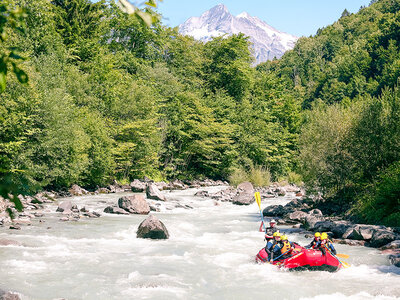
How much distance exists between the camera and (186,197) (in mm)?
25719

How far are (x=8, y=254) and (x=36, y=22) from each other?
23.7 metres

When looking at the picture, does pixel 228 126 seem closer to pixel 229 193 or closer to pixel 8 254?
pixel 229 193

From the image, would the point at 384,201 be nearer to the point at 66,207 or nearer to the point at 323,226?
the point at 323,226

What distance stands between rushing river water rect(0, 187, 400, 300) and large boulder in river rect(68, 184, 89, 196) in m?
9.05

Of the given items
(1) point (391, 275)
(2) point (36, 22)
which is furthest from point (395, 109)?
(2) point (36, 22)

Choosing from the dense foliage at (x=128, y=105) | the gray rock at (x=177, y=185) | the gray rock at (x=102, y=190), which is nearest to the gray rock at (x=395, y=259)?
the dense foliage at (x=128, y=105)

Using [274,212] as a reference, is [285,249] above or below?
above

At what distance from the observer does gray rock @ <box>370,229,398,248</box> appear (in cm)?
1239

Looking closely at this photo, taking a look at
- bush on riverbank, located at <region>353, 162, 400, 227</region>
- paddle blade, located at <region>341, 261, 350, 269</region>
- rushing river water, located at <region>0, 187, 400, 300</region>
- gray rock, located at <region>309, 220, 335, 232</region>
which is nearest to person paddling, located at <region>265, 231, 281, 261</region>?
rushing river water, located at <region>0, 187, 400, 300</region>

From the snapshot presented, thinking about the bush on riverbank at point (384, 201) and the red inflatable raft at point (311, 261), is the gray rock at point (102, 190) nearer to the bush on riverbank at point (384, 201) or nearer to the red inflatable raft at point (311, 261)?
the bush on riverbank at point (384, 201)

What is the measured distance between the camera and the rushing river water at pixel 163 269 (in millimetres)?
8461

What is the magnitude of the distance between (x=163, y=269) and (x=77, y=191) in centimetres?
1545

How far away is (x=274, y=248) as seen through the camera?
35.0ft

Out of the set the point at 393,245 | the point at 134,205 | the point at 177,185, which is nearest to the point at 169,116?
the point at 177,185
